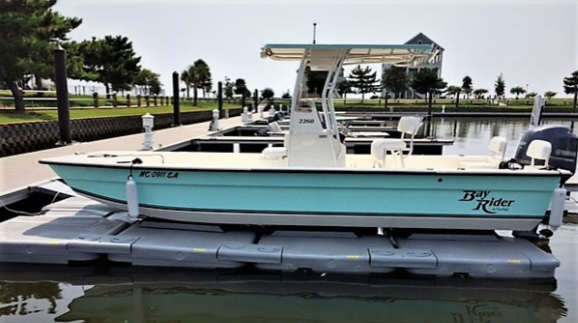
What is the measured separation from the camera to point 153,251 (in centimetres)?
434

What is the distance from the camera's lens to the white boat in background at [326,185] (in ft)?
14.2

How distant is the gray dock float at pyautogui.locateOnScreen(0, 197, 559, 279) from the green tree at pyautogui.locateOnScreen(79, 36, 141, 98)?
32359 mm

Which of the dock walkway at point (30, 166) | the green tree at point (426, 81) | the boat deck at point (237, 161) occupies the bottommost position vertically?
the dock walkway at point (30, 166)

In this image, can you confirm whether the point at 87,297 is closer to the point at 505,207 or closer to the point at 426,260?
the point at 426,260

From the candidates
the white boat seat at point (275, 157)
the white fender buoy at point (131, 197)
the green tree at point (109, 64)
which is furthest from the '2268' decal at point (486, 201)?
the green tree at point (109, 64)

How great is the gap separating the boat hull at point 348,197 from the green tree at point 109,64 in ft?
108

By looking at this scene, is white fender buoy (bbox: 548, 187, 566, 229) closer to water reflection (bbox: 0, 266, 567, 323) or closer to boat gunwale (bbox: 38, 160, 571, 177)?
boat gunwale (bbox: 38, 160, 571, 177)

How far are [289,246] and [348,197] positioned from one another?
2.74ft

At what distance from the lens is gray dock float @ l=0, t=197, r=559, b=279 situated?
4.19 metres

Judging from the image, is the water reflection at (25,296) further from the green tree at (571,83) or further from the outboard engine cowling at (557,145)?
the green tree at (571,83)

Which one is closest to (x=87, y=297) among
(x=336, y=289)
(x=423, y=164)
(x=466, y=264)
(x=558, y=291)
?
(x=336, y=289)

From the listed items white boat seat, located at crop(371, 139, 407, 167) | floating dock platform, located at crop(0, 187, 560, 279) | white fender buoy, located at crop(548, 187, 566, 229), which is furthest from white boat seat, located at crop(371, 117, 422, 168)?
white fender buoy, located at crop(548, 187, 566, 229)

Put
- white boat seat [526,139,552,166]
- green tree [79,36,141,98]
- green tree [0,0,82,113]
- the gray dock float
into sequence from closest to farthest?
the gray dock float < white boat seat [526,139,552,166] < green tree [0,0,82,113] < green tree [79,36,141,98]

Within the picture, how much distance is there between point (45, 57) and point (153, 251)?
56.6ft
